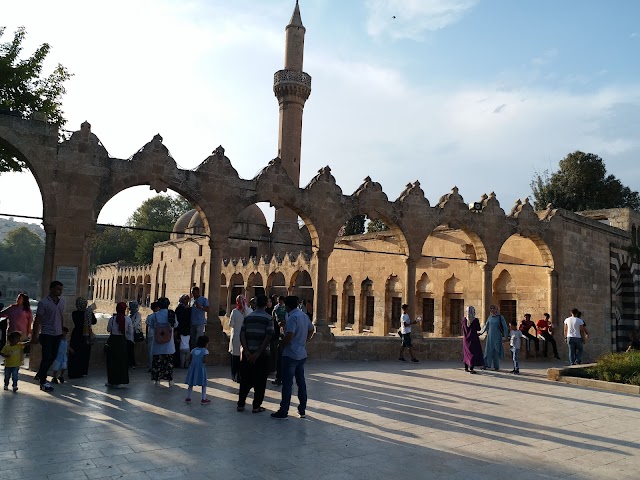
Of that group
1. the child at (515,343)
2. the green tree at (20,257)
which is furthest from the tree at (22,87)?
the green tree at (20,257)

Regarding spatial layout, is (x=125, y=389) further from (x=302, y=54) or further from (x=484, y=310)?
(x=302, y=54)

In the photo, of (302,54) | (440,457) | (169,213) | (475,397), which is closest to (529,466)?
(440,457)

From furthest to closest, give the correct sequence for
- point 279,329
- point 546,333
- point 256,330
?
point 546,333 < point 279,329 < point 256,330

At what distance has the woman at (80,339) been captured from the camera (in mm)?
7743

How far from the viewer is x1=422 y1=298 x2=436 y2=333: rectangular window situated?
1978 centimetres

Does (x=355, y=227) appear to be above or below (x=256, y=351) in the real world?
above

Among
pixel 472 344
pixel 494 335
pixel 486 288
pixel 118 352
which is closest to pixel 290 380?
pixel 118 352

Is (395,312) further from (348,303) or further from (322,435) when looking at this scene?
(322,435)

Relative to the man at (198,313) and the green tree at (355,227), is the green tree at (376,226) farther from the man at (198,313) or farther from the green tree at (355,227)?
the man at (198,313)

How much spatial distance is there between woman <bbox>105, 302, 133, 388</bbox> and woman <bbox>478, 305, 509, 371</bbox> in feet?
25.0

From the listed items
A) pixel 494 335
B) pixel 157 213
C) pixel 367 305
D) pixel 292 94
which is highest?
pixel 292 94

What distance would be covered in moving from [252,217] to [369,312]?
19.3m

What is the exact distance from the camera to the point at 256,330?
5.94m

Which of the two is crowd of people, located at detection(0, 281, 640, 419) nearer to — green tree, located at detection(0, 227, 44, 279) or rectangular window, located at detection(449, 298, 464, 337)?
rectangular window, located at detection(449, 298, 464, 337)
